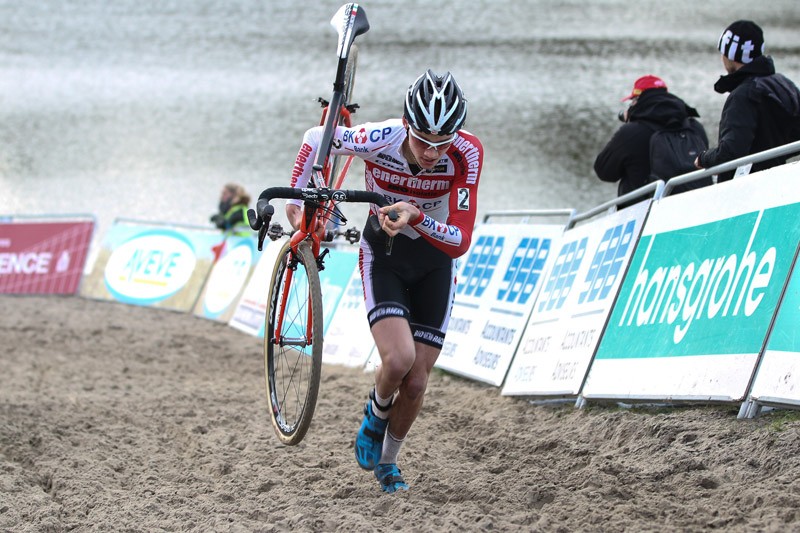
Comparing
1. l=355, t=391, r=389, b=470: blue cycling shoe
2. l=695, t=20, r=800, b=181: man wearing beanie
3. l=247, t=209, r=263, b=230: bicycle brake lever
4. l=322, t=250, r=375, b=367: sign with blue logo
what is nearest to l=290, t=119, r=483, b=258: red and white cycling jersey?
l=247, t=209, r=263, b=230: bicycle brake lever

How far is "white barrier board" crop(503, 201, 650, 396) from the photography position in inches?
307

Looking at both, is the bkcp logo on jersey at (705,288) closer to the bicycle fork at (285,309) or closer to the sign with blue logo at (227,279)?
the bicycle fork at (285,309)

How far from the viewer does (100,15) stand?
5581 centimetres

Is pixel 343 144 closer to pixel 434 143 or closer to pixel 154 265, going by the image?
pixel 434 143

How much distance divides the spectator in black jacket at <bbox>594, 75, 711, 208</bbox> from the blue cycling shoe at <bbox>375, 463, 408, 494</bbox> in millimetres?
3524

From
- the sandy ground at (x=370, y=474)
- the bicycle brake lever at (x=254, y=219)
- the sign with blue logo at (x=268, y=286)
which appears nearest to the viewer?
the sandy ground at (x=370, y=474)

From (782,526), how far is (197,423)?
5097 mm

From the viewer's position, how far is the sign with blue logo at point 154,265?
1625 centimetres

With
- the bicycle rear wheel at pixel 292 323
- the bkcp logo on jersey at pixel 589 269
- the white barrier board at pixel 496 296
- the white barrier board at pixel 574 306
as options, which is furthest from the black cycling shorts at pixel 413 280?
the white barrier board at pixel 496 296

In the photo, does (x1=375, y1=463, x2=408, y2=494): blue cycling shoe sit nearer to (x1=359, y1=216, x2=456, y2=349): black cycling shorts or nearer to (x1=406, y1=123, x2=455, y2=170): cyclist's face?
(x1=359, y1=216, x2=456, y2=349): black cycling shorts

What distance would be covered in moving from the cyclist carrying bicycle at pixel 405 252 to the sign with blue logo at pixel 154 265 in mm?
10513

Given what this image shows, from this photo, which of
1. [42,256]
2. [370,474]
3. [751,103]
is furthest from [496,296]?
[42,256]

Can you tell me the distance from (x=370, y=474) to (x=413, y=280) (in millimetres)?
1422

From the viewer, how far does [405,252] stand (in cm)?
588
